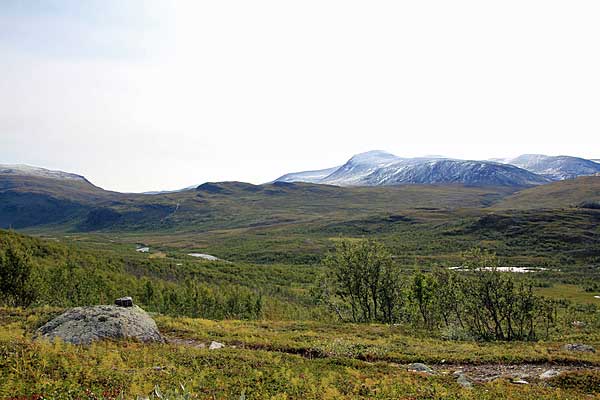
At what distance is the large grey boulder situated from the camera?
24.4 m

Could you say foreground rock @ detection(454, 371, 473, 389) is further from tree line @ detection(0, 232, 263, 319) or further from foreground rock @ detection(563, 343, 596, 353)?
tree line @ detection(0, 232, 263, 319)

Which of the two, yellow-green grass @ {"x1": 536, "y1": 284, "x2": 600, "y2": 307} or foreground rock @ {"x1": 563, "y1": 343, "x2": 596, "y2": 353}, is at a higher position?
foreground rock @ {"x1": 563, "y1": 343, "x2": 596, "y2": 353}

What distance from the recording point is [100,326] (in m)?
25.4

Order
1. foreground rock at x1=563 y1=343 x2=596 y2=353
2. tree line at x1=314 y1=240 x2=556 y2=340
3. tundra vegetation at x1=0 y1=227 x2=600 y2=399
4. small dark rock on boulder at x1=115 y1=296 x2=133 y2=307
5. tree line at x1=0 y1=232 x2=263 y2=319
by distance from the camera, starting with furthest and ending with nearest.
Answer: tree line at x1=0 y1=232 x2=263 y2=319 < tree line at x1=314 y1=240 x2=556 y2=340 < small dark rock on boulder at x1=115 y1=296 x2=133 y2=307 < foreground rock at x1=563 y1=343 x2=596 y2=353 < tundra vegetation at x1=0 y1=227 x2=600 y2=399

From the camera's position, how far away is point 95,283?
55.7 meters

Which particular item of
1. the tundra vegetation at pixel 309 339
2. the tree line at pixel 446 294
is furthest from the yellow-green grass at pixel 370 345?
the tree line at pixel 446 294

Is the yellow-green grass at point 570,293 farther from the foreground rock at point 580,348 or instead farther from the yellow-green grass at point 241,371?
the yellow-green grass at point 241,371

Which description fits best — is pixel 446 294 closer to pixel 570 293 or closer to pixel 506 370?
pixel 506 370

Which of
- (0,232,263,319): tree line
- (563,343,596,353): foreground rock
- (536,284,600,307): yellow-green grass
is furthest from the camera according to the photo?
(536,284,600,307): yellow-green grass

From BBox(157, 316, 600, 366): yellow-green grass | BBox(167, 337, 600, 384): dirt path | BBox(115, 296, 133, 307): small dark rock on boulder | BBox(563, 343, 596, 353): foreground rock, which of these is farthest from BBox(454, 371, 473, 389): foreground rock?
BBox(115, 296, 133, 307): small dark rock on boulder

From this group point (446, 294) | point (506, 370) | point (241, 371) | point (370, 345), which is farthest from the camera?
point (446, 294)

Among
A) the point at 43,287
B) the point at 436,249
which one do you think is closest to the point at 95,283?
the point at 43,287

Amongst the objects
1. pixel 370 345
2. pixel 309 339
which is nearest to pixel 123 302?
pixel 309 339

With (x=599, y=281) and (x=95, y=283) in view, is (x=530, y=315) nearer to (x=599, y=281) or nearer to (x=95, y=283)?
(x=95, y=283)
